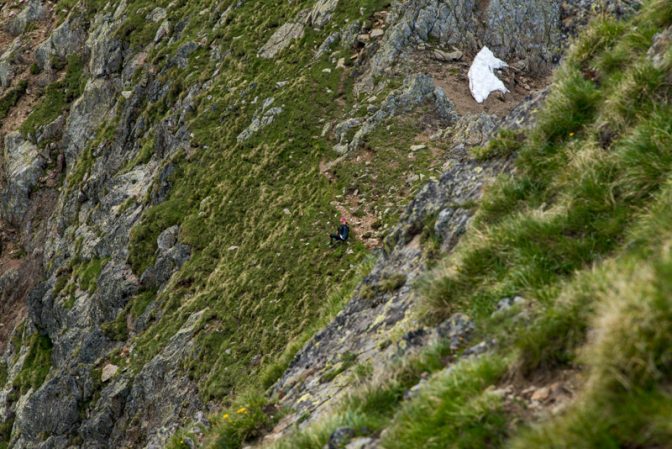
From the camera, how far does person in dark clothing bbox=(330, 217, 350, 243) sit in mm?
29531

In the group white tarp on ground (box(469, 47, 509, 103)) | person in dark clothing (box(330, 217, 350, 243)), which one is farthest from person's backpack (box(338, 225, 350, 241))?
white tarp on ground (box(469, 47, 509, 103))

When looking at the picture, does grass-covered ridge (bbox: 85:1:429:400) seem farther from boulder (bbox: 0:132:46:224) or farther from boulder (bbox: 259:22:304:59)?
boulder (bbox: 0:132:46:224)

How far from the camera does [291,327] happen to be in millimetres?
27938

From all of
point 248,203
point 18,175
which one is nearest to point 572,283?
point 248,203

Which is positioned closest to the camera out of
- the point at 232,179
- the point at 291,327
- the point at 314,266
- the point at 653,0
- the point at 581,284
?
the point at 581,284

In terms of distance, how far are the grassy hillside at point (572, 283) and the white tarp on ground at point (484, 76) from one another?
25701 millimetres

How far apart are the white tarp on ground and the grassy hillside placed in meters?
25.7

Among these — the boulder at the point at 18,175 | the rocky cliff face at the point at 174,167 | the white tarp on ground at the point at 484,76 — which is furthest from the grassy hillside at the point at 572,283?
the boulder at the point at 18,175

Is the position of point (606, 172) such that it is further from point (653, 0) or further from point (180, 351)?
point (180, 351)

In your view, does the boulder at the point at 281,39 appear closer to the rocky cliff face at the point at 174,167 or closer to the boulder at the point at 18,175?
the rocky cliff face at the point at 174,167

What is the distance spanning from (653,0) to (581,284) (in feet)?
22.6

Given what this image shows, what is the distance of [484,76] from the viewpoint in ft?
A: 121

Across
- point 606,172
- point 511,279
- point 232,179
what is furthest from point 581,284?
point 232,179

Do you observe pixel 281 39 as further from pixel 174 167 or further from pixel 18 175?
pixel 18 175
